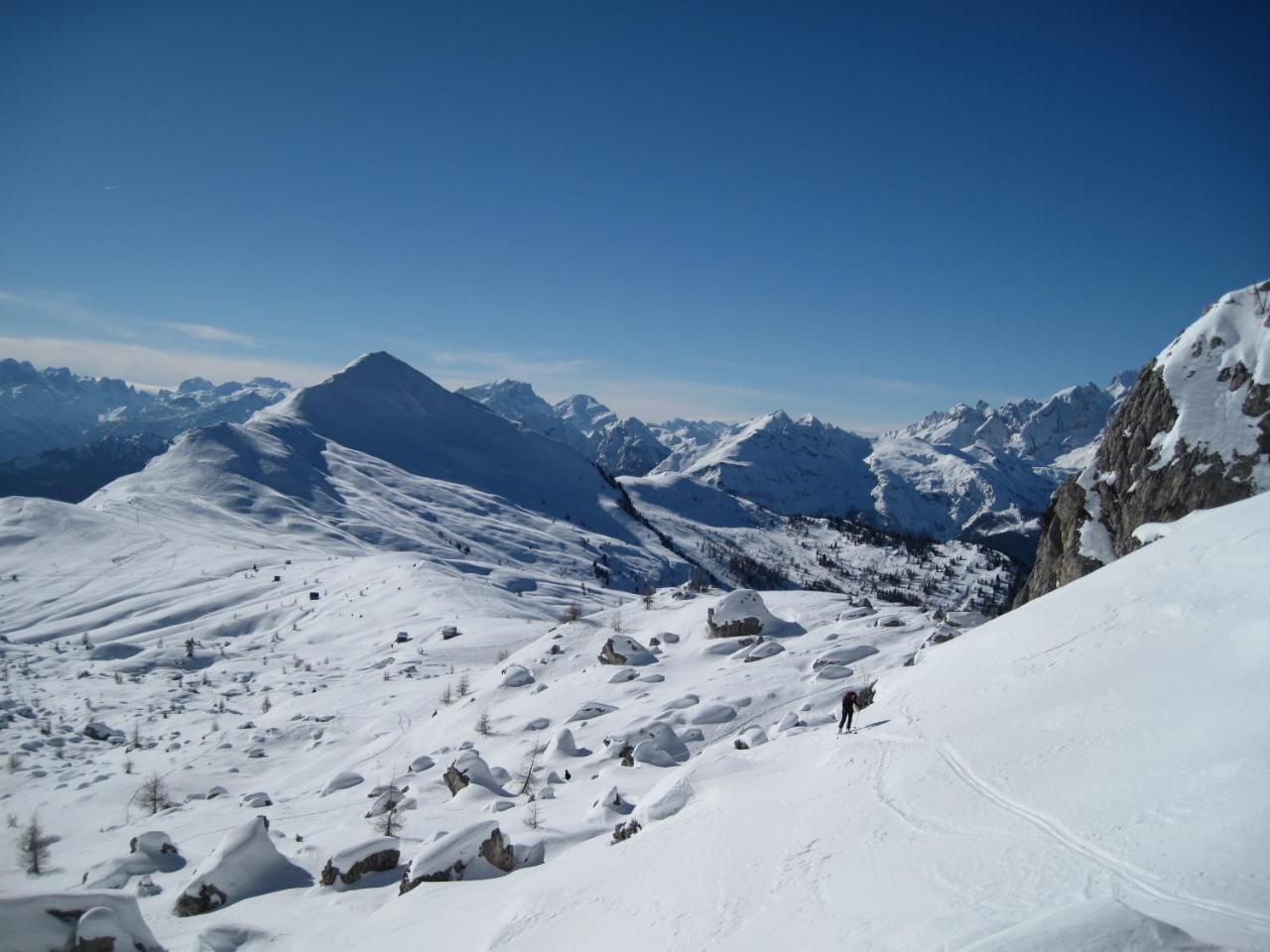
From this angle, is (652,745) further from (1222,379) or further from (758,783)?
(1222,379)

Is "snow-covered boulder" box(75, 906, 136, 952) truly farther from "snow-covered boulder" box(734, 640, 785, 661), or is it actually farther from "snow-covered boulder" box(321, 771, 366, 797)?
"snow-covered boulder" box(734, 640, 785, 661)

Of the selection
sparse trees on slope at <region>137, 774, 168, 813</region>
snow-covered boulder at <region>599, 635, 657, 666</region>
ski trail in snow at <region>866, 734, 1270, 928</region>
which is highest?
ski trail in snow at <region>866, 734, 1270, 928</region>

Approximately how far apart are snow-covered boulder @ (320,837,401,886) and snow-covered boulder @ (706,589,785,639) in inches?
935

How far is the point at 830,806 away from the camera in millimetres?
12539

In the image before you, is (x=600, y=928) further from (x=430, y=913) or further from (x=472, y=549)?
(x=472, y=549)

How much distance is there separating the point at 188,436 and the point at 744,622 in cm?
19594

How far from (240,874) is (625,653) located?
22.3 meters

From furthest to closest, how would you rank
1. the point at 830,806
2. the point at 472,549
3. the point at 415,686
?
1. the point at 472,549
2. the point at 415,686
3. the point at 830,806

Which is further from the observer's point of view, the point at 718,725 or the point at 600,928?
the point at 718,725

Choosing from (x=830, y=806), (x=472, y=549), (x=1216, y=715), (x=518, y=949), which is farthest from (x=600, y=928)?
(x=472, y=549)

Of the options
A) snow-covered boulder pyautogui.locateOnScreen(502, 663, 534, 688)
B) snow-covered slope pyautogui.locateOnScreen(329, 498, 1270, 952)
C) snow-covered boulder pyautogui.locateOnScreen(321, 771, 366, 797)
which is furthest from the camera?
snow-covered boulder pyautogui.locateOnScreen(502, 663, 534, 688)

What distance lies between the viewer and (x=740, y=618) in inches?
1494

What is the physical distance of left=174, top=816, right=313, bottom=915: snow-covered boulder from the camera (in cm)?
1623

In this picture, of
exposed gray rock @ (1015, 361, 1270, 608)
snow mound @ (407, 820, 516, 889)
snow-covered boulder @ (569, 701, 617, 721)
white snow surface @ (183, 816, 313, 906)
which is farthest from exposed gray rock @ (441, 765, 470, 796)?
exposed gray rock @ (1015, 361, 1270, 608)
